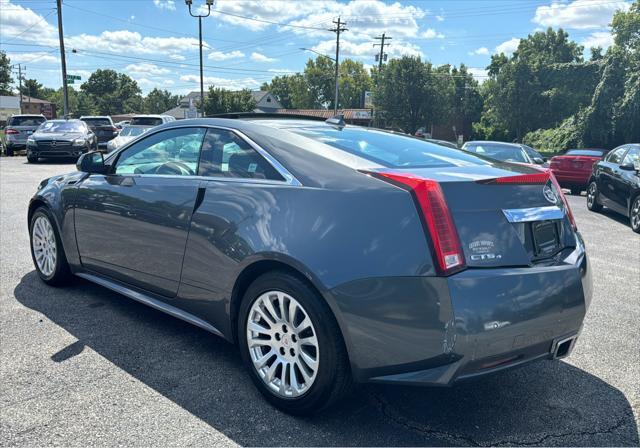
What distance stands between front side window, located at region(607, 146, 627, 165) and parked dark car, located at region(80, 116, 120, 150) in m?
21.1

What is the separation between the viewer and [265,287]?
9.21ft

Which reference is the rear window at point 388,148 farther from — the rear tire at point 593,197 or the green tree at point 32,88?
the green tree at point 32,88

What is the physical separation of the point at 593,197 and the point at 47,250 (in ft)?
34.9

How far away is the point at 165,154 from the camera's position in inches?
151

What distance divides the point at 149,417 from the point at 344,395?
1.02 metres

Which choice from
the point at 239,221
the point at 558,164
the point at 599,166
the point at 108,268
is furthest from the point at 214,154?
the point at 558,164

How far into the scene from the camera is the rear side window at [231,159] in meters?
3.05

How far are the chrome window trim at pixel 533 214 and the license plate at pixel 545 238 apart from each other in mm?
34

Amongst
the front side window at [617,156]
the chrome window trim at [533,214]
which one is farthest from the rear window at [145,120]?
the chrome window trim at [533,214]

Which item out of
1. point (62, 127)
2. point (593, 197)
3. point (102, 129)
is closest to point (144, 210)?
point (593, 197)

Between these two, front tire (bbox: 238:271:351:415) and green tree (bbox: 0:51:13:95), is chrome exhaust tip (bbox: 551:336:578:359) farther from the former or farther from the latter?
green tree (bbox: 0:51:13:95)

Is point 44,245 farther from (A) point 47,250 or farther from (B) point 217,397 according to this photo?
(B) point 217,397

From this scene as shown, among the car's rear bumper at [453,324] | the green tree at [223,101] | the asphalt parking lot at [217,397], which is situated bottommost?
the asphalt parking lot at [217,397]

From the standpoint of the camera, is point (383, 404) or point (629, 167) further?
point (629, 167)
